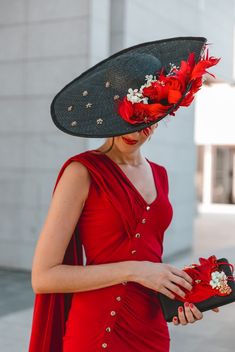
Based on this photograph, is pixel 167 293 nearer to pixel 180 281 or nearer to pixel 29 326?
pixel 180 281

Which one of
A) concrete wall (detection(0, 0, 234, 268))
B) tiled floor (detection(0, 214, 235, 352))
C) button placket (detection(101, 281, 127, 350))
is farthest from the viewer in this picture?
concrete wall (detection(0, 0, 234, 268))

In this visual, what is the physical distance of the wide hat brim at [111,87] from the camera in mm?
1495

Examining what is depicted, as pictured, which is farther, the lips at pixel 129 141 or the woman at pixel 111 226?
the lips at pixel 129 141

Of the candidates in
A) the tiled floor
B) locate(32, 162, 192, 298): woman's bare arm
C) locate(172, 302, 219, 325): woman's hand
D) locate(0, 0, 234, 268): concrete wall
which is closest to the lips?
locate(32, 162, 192, 298): woman's bare arm

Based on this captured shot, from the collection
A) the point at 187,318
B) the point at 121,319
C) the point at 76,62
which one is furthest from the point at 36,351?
the point at 76,62

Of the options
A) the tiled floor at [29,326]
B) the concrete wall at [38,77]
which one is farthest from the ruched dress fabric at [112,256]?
the concrete wall at [38,77]

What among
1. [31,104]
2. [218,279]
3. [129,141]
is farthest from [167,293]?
[31,104]

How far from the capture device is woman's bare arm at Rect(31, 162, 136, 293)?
4.76 feet

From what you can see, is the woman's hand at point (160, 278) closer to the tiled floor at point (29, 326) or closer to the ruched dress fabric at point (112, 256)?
the ruched dress fabric at point (112, 256)

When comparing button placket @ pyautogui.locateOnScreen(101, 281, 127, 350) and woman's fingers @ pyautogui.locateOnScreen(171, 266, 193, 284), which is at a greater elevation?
woman's fingers @ pyautogui.locateOnScreen(171, 266, 193, 284)

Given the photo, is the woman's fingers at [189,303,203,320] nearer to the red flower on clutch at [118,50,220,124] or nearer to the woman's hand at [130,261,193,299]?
the woman's hand at [130,261,193,299]

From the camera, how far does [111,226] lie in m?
1.50

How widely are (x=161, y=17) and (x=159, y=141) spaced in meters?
1.65

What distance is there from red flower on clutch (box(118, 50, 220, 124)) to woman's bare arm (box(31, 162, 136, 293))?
0.20 m
